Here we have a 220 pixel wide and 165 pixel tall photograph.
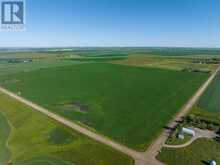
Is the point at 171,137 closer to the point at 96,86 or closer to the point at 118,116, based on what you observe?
the point at 118,116

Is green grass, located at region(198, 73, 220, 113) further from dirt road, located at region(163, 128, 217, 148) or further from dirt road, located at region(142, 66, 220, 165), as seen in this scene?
dirt road, located at region(163, 128, 217, 148)

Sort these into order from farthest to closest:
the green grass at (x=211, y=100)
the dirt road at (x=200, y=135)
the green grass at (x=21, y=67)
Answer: the green grass at (x=21, y=67) < the green grass at (x=211, y=100) < the dirt road at (x=200, y=135)

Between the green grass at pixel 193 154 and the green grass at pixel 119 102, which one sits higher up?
the green grass at pixel 119 102

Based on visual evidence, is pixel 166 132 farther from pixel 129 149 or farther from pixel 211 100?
pixel 211 100

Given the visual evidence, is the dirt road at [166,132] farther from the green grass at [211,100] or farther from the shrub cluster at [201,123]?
the shrub cluster at [201,123]

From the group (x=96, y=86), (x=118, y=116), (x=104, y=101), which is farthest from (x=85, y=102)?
(x=96, y=86)

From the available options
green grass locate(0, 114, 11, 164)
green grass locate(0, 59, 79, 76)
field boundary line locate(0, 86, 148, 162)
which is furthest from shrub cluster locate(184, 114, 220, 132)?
green grass locate(0, 59, 79, 76)

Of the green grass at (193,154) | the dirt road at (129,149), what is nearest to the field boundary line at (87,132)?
the dirt road at (129,149)
